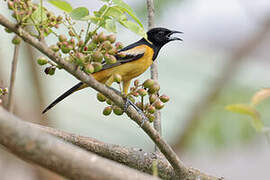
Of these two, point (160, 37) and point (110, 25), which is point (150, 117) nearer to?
point (110, 25)

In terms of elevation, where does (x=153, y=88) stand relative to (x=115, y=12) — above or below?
below

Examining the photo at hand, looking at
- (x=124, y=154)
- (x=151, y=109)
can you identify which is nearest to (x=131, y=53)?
(x=124, y=154)

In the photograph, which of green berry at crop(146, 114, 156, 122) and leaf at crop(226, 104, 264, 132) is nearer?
leaf at crop(226, 104, 264, 132)

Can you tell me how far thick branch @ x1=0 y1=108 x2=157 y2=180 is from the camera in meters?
1.21

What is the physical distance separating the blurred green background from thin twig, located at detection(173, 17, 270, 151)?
2 cm

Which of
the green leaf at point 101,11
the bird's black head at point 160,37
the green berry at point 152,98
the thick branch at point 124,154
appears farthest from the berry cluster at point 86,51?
the bird's black head at point 160,37

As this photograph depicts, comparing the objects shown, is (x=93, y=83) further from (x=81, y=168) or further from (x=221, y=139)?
(x=221, y=139)

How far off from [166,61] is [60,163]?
7.71 meters

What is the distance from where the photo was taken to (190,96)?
26.9 ft

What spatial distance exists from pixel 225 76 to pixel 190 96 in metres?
1.20

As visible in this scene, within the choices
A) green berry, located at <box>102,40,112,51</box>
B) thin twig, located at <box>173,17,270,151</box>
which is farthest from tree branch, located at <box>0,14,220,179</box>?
thin twig, located at <box>173,17,270,151</box>

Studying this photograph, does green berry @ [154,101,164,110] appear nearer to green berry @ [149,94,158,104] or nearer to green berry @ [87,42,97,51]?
green berry @ [149,94,158,104]

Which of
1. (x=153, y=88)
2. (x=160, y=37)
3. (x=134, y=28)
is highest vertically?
(x=134, y=28)

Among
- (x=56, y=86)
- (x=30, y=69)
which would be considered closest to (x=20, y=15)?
(x=30, y=69)
